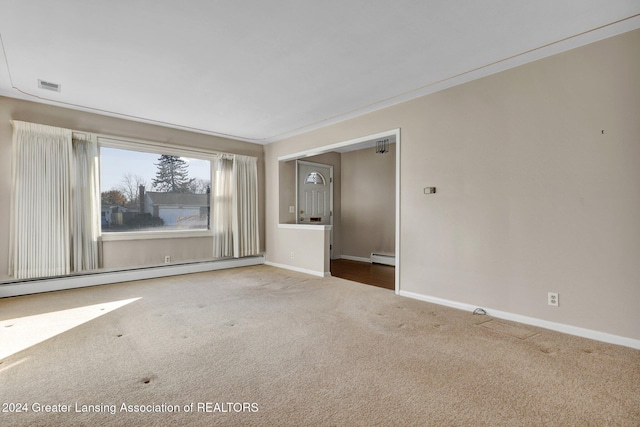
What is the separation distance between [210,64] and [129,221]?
324 centimetres

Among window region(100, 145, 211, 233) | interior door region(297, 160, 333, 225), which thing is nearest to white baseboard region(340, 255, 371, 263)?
interior door region(297, 160, 333, 225)

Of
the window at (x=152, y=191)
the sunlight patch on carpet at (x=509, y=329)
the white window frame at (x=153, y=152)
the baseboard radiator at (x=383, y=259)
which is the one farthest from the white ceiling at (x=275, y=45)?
the baseboard radiator at (x=383, y=259)

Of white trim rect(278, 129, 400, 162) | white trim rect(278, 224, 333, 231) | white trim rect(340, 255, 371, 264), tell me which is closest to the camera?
white trim rect(278, 129, 400, 162)

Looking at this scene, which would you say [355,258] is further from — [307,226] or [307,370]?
[307,370]

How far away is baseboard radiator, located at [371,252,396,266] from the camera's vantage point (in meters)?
6.69

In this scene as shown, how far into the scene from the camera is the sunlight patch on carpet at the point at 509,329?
2.81 meters

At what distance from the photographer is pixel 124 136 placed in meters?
4.96

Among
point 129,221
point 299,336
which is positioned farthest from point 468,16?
point 129,221

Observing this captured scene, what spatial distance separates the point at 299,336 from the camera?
2.81 metres

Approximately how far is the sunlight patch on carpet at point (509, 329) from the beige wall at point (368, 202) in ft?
12.1

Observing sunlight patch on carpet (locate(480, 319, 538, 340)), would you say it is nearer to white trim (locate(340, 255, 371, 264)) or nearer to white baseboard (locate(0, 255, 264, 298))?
white trim (locate(340, 255, 371, 264))

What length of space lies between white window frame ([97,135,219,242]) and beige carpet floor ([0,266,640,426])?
60.9 inches

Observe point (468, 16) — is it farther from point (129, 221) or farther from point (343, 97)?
point (129, 221)

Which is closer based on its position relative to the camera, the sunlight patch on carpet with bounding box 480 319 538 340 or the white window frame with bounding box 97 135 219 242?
the sunlight patch on carpet with bounding box 480 319 538 340
